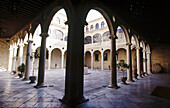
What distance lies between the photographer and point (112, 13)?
213 inches

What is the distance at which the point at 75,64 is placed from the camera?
3.23 meters

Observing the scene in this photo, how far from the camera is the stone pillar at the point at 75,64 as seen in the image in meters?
3.12

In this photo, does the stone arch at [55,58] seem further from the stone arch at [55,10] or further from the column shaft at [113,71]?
the column shaft at [113,71]

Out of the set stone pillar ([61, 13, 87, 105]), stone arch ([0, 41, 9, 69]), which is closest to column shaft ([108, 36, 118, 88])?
stone pillar ([61, 13, 87, 105])

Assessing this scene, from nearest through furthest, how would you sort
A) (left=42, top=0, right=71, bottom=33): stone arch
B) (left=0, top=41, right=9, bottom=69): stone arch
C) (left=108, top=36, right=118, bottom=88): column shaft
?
(left=42, top=0, right=71, bottom=33): stone arch → (left=108, top=36, right=118, bottom=88): column shaft → (left=0, top=41, right=9, bottom=69): stone arch

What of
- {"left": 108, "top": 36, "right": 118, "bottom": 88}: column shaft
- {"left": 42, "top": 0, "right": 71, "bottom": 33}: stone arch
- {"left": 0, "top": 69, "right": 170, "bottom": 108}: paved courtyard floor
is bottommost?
{"left": 0, "top": 69, "right": 170, "bottom": 108}: paved courtyard floor

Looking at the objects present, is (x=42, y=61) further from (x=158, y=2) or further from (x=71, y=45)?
(x=158, y=2)

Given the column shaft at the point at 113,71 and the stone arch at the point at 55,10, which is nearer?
the stone arch at the point at 55,10

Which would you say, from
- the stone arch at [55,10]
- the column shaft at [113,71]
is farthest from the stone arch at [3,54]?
the column shaft at [113,71]

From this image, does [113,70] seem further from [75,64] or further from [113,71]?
[75,64]

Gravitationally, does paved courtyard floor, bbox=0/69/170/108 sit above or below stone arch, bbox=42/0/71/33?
below

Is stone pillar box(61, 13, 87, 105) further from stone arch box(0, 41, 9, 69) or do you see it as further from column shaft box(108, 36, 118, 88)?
stone arch box(0, 41, 9, 69)

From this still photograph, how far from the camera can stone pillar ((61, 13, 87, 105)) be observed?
10.2 ft

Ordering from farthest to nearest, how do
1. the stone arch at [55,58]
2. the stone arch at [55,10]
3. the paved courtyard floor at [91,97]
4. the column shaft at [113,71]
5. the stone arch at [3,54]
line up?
the stone arch at [55,58]
the stone arch at [3,54]
the column shaft at [113,71]
the stone arch at [55,10]
the paved courtyard floor at [91,97]
